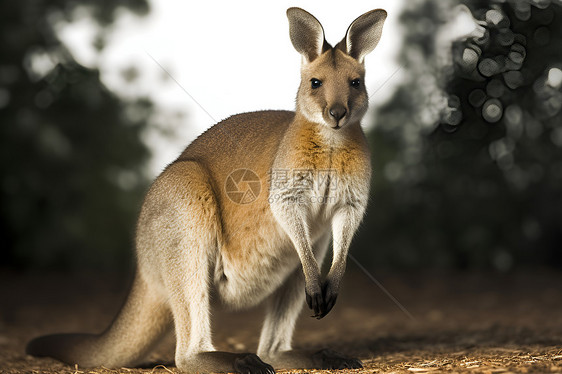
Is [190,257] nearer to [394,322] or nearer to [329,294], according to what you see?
[329,294]

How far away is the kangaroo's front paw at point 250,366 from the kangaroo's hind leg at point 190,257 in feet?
0.71

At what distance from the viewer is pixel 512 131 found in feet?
25.9

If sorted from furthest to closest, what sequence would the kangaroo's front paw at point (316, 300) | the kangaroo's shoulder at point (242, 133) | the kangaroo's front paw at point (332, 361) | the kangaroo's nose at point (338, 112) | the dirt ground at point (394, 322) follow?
the kangaroo's shoulder at point (242, 133) → the dirt ground at point (394, 322) → the kangaroo's front paw at point (332, 361) → the kangaroo's front paw at point (316, 300) → the kangaroo's nose at point (338, 112)

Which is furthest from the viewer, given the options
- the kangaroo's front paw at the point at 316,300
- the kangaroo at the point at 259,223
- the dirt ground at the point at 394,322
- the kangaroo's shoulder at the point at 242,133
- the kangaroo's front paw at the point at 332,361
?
the kangaroo's shoulder at the point at 242,133

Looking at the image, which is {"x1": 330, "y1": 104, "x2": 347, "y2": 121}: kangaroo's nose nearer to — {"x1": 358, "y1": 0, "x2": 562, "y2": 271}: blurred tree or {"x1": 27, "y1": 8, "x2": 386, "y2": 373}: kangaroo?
{"x1": 27, "y1": 8, "x2": 386, "y2": 373}: kangaroo

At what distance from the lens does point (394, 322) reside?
22.2 ft

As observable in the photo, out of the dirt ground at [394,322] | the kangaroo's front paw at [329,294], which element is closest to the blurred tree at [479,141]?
the dirt ground at [394,322]

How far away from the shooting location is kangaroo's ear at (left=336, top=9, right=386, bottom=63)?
3613 millimetres

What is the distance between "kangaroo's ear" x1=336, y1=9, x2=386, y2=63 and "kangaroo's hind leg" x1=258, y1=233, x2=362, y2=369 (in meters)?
1.19

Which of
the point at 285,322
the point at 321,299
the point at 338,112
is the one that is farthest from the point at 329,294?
the point at 338,112

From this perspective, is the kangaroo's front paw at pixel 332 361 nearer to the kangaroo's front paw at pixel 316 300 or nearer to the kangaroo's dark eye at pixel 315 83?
the kangaroo's front paw at pixel 316 300

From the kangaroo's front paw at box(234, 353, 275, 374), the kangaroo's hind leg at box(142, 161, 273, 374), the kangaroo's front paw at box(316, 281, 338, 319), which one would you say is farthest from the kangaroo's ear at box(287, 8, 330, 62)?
the kangaroo's front paw at box(234, 353, 275, 374)

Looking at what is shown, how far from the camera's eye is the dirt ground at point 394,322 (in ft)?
13.2

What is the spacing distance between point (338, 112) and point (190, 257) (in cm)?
130
